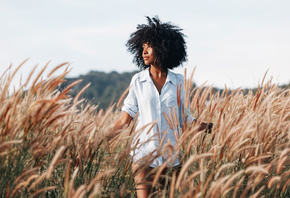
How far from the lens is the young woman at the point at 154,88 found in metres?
2.31

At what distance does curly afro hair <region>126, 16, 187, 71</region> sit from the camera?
2609mm

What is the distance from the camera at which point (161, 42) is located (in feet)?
8.70

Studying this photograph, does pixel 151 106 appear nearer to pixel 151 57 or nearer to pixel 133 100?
pixel 133 100

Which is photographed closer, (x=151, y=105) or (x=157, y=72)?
(x=151, y=105)

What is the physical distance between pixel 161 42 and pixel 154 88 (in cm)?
45

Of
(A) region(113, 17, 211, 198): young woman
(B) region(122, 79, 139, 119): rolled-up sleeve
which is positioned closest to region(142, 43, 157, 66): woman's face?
(A) region(113, 17, 211, 198): young woman

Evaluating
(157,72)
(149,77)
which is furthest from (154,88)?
(157,72)

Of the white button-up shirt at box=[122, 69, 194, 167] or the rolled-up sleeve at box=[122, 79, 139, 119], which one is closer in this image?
the white button-up shirt at box=[122, 69, 194, 167]

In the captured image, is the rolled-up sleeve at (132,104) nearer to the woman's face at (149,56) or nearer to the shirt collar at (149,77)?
the shirt collar at (149,77)

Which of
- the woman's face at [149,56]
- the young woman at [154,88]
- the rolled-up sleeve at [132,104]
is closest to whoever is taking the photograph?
Result: the young woman at [154,88]

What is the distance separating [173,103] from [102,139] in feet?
Answer: 2.62

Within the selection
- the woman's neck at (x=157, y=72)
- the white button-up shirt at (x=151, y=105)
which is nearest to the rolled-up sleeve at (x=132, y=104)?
the white button-up shirt at (x=151, y=105)

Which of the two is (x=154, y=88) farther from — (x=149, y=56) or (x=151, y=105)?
(x=149, y=56)

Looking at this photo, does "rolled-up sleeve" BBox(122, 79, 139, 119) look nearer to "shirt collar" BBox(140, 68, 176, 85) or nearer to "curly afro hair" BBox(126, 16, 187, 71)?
"shirt collar" BBox(140, 68, 176, 85)
